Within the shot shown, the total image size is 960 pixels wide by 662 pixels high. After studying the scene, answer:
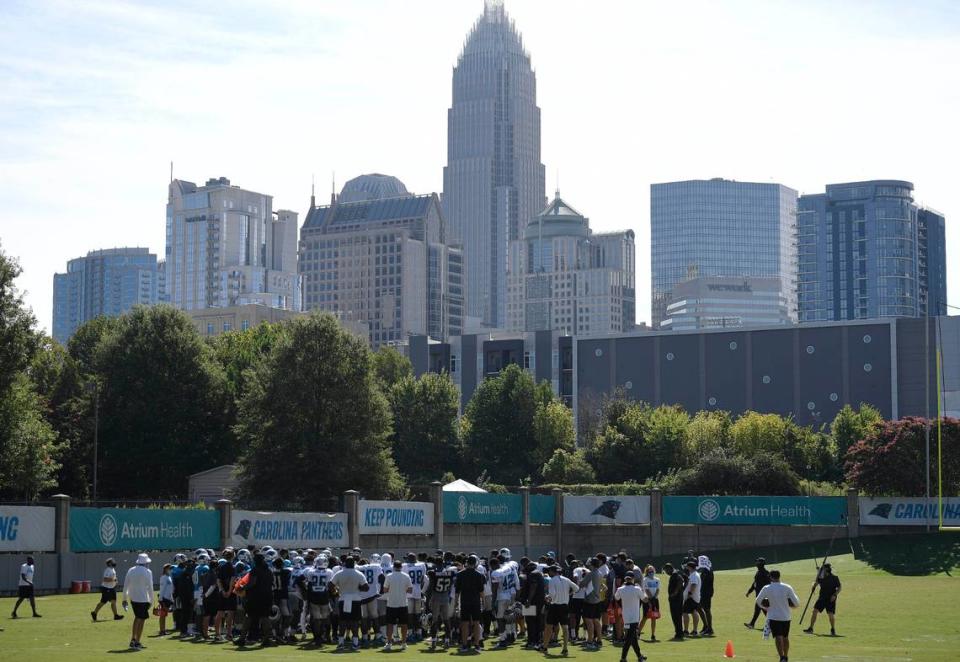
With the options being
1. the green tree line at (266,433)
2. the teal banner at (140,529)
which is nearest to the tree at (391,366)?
the green tree line at (266,433)

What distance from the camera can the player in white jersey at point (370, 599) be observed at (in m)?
28.8

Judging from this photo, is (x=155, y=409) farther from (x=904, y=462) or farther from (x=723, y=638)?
(x=723, y=638)

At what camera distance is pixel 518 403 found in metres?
98.1

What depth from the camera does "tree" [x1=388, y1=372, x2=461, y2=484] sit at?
310 ft

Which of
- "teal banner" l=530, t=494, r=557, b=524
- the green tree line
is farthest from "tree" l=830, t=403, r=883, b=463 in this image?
"teal banner" l=530, t=494, r=557, b=524

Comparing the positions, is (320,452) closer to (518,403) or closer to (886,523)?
(886,523)

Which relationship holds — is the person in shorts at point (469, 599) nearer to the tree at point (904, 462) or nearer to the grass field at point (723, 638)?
the grass field at point (723, 638)

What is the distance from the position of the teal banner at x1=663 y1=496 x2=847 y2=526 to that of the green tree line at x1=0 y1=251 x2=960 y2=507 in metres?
2.35

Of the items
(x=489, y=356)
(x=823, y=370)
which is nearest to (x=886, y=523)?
(x=823, y=370)

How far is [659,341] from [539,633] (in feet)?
319

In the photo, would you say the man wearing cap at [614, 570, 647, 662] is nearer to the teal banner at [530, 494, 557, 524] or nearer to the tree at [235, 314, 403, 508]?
the teal banner at [530, 494, 557, 524]

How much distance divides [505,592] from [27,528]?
628 inches

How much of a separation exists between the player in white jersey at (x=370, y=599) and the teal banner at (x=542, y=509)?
1264 inches

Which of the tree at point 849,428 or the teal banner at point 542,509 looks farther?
the tree at point 849,428
